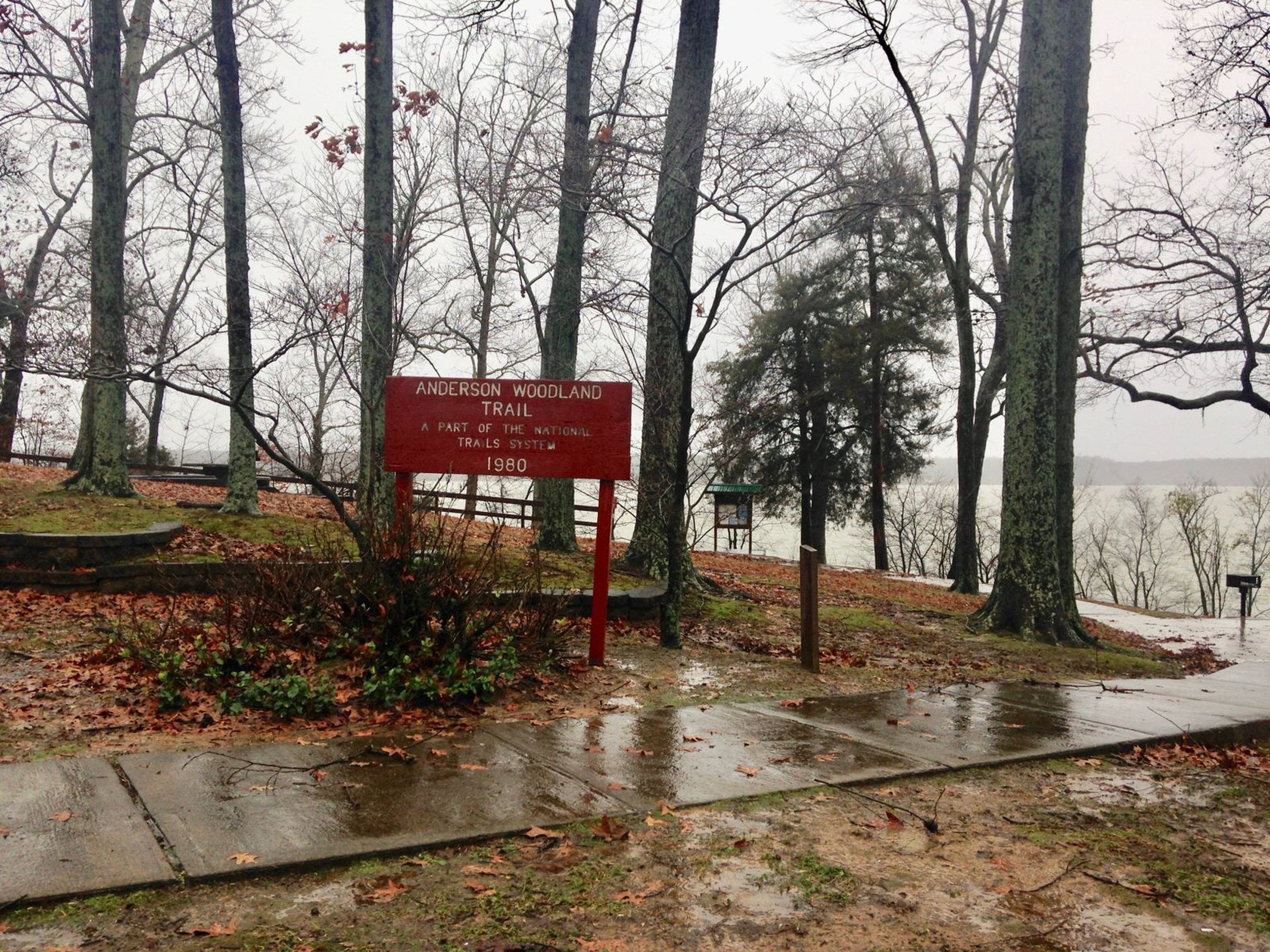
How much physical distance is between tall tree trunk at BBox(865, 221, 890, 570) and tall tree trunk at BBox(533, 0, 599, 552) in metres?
19.3

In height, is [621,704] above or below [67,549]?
below

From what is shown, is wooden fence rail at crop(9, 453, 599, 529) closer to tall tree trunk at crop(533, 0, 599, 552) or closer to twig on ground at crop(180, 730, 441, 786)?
tall tree trunk at crop(533, 0, 599, 552)

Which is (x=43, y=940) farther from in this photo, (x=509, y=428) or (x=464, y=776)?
(x=509, y=428)

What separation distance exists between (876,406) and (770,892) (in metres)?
31.2

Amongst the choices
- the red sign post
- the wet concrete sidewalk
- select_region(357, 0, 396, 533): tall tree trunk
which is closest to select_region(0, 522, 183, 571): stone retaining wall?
select_region(357, 0, 396, 533): tall tree trunk

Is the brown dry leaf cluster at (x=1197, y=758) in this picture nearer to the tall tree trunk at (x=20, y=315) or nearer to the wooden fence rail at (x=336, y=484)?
the wooden fence rail at (x=336, y=484)

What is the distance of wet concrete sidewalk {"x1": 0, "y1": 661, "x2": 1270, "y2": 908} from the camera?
3.33 metres

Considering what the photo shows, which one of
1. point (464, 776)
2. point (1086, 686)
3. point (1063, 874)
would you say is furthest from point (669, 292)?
point (1063, 874)

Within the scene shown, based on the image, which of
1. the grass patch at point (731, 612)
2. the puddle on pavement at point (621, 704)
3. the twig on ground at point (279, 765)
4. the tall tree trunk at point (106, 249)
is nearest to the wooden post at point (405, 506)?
the puddle on pavement at point (621, 704)

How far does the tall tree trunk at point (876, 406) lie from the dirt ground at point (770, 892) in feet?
94.7

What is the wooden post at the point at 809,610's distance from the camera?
7.92 meters

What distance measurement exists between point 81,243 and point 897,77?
2860cm

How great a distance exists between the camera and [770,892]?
3.34m

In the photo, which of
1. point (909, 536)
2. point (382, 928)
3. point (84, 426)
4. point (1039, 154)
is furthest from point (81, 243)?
point (909, 536)
